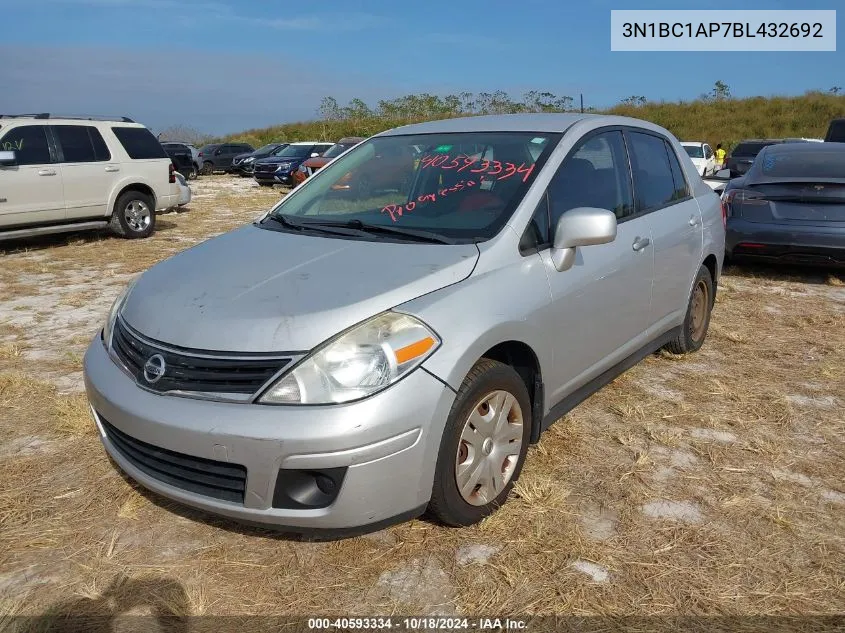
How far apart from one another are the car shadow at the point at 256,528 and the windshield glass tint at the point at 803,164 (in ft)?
20.9

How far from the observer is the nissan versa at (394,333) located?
235 centimetres

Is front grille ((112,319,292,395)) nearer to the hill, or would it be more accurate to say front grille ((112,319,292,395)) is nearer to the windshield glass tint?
the windshield glass tint

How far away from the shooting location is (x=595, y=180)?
365 centimetres

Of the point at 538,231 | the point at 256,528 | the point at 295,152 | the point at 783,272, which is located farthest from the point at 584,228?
the point at 295,152

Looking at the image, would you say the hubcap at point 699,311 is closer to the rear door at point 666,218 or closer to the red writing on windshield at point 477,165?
the rear door at point 666,218

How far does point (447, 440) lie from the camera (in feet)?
8.29

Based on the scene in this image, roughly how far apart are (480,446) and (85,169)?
9074 millimetres

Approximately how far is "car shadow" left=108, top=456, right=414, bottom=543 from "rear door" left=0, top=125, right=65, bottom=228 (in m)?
7.36

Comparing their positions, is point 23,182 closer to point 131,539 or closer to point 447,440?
point 131,539

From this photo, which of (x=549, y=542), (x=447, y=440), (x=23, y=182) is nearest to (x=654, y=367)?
(x=549, y=542)

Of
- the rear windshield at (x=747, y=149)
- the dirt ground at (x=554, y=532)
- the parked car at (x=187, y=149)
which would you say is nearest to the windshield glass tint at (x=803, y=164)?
the dirt ground at (x=554, y=532)

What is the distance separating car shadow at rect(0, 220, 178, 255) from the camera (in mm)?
10078

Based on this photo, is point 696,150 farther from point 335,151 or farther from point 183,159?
point 183,159

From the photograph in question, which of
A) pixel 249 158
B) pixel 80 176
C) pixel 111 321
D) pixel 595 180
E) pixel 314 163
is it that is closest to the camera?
pixel 111 321
